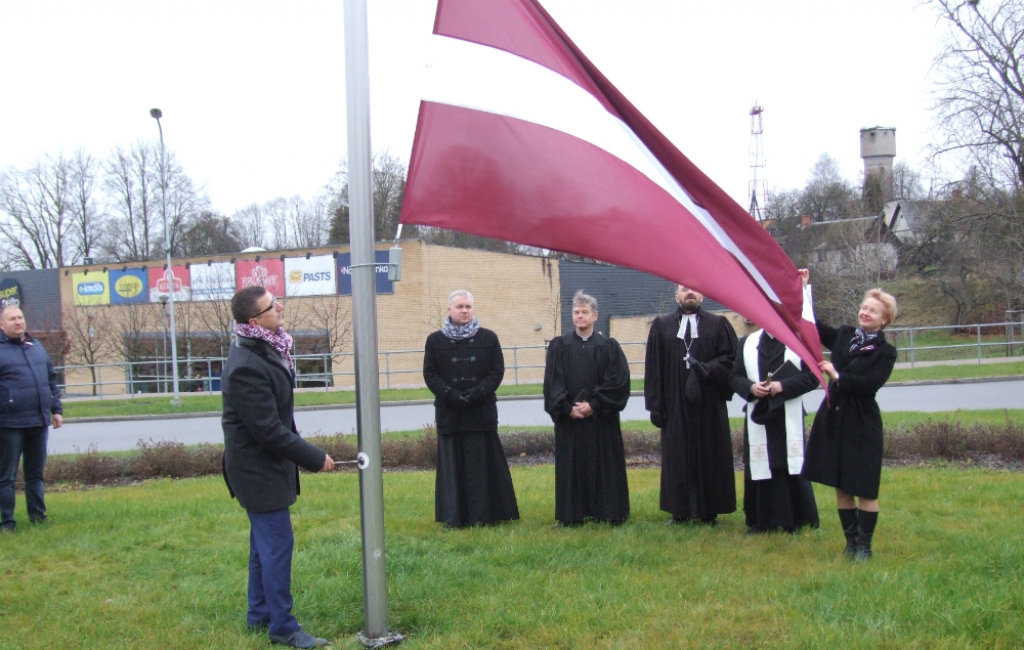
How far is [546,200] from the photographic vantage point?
15.0ft

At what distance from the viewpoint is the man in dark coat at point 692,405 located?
24.4 ft

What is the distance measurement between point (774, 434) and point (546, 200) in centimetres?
355

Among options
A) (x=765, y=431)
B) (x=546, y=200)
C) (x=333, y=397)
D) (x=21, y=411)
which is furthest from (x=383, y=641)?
(x=333, y=397)

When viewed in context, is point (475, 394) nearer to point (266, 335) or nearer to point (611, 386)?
point (611, 386)

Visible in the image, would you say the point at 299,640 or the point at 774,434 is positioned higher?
the point at 774,434

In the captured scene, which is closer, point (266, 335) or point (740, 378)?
point (266, 335)

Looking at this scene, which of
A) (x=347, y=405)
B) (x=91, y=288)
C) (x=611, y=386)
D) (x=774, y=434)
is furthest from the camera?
(x=91, y=288)

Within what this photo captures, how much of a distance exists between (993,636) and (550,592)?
2433 millimetres

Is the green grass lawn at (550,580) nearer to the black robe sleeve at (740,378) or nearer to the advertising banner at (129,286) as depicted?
the black robe sleeve at (740,378)

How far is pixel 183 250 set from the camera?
68.4m

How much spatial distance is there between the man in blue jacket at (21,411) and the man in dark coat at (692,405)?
5599mm

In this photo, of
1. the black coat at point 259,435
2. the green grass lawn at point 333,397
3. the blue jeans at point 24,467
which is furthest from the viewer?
the green grass lawn at point 333,397

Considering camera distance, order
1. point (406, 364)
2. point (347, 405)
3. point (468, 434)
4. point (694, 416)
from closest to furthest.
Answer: point (694, 416)
point (468, 434)
point (347, 405)
point (406, 364)

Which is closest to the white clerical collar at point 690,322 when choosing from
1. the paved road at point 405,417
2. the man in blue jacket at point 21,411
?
the man in blue jacket at point 21,411
